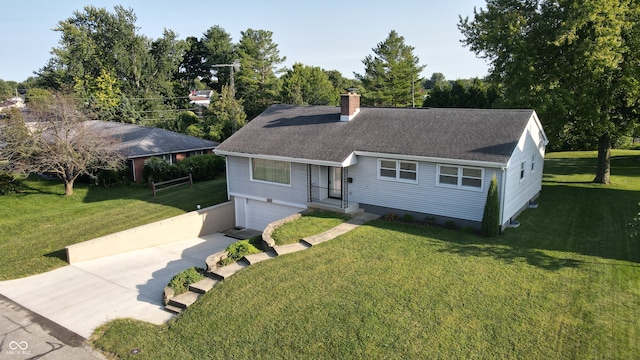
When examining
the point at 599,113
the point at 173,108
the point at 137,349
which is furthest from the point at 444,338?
the point at 173,108

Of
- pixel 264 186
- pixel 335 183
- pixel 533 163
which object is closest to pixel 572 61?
pixel 533 163

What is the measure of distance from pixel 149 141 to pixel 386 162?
1882 cm

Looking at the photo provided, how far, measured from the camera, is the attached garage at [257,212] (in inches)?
784

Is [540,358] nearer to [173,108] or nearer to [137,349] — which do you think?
[137,349]

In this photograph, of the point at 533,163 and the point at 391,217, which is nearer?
the point at 391,217

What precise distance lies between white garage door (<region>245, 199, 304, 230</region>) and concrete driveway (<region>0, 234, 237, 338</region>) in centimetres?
324

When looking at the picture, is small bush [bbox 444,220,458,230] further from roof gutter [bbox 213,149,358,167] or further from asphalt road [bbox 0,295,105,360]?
asphalt road [bbox 0,295,105,360]

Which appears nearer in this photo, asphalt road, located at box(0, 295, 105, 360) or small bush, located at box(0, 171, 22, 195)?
asphalt road, located at box(0, 295, 105, 360)

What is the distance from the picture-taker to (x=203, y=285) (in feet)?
39.3

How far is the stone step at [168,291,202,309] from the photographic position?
1134cm

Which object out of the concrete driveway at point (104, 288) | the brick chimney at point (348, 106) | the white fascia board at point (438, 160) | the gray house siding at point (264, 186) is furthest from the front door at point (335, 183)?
the concrete driveway at point (104, 288)

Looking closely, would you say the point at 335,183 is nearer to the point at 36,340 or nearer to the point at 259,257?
the point at 259,257

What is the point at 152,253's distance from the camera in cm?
1750

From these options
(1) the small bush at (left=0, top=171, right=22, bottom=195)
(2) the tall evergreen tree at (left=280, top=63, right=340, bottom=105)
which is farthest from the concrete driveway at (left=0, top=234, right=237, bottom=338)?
(2) the tall evergreen tree at (left=280, top=63, right=340, bottom=105)
